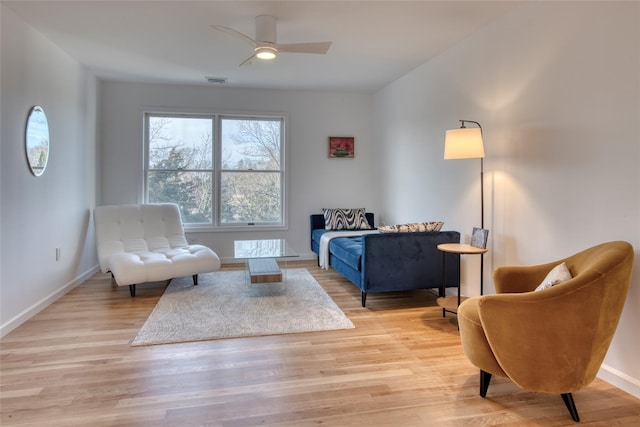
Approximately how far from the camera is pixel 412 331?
304 centimetres

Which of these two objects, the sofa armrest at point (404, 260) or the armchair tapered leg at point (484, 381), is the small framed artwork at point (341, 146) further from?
the armchair tapered leg at point (484, 381)

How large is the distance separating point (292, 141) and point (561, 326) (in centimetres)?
453

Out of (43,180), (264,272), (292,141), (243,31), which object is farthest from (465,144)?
(43,180)

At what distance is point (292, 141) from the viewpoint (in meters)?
5.77

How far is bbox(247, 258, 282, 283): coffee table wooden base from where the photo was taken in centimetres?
392

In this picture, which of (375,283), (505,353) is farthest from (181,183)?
(505,353)

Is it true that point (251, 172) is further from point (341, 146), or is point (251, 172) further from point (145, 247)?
point (145, 247)

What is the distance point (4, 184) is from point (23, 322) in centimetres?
114

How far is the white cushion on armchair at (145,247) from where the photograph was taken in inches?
153

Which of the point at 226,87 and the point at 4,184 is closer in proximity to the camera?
the point at 4,184

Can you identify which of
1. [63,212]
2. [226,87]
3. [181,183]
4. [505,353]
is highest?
[226,87]

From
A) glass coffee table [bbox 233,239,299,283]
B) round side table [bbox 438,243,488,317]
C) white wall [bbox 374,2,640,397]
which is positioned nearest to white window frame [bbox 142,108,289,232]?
glass coffee table [bbox 233,239,299,283]

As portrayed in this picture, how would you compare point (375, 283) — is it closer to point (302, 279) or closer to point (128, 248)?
point (302, 279)

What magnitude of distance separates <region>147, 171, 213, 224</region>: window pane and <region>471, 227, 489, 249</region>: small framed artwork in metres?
3.68
